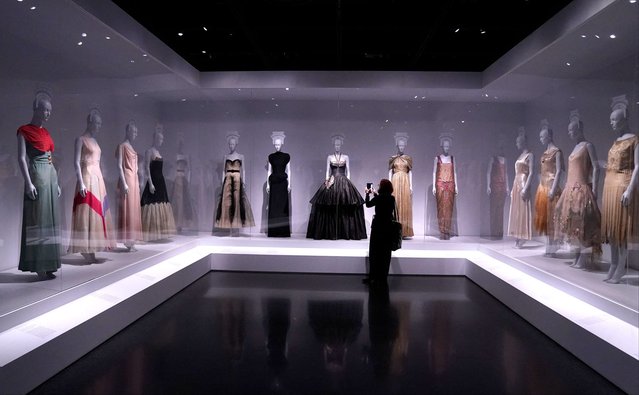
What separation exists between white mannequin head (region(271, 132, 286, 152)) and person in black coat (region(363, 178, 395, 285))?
7.71ft

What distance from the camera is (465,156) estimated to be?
7441mm

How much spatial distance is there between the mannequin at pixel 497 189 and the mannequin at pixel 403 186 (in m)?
1.23

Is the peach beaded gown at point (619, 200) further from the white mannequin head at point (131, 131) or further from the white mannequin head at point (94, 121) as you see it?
the white mannequin head at point (131, 131)

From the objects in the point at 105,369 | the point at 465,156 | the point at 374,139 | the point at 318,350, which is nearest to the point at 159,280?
the point at 105,369

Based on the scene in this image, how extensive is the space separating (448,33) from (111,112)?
4.11 metres

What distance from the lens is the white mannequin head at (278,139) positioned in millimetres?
7719

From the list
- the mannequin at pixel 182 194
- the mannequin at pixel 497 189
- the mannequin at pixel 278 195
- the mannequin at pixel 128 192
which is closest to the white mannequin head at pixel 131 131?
the mannequin at pixel 128 192

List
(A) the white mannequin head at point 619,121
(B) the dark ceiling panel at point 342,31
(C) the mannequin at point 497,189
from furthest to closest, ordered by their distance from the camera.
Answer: (C) the mannequin at point 497,189 < (B) the dark ceiling panel at point 342,31 < (A) the white mannequin head at point 619,121

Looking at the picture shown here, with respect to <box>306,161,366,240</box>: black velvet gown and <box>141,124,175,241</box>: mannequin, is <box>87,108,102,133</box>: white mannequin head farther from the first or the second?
<box>306,161,366,240</box>: black velvet gown

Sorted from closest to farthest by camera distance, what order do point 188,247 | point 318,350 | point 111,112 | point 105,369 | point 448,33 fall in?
1. point 105,369
2. point 318,350
3. point 111,112
4. point 448,33
5. point 188,247

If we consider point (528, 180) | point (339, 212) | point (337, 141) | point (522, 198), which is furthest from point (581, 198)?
point (337, 141)

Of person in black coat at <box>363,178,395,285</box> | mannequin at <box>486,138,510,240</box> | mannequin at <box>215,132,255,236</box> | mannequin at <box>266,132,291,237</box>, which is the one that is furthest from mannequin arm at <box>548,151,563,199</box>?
mannequin at <box>215,132,255,236</box>

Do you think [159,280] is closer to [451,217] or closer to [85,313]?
[85,313]

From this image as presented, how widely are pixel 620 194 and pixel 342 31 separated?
363 cm
